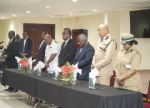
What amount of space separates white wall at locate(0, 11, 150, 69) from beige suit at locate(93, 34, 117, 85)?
6.92 meters

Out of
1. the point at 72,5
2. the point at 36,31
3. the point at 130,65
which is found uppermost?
the point at 72,5

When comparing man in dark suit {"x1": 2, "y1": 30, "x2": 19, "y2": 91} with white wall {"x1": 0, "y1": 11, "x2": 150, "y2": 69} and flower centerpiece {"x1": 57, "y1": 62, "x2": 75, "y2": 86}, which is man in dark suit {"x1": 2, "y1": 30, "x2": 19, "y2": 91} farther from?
white wall {"x1": 0, "y1": 11, "x2": 150, "y2": 69}

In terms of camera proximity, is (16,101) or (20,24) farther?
(20,24)

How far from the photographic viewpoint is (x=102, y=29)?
4199 mm

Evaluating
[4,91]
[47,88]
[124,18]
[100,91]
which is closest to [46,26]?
[124,18]

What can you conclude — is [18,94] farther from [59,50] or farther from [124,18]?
[124,18]

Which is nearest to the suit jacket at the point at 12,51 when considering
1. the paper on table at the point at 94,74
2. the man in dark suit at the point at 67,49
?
the man in dark suit at the point at 67,49

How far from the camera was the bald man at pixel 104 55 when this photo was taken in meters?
4.11

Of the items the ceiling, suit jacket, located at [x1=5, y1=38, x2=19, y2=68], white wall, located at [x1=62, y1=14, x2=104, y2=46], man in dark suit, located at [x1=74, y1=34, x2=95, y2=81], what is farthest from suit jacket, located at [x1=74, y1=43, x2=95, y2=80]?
white wall, located at [x1=62, y1=14, x2=104, y2=46]

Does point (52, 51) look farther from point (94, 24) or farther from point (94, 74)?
point (94, 24)

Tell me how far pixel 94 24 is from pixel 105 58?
333 inches

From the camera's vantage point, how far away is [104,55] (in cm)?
425

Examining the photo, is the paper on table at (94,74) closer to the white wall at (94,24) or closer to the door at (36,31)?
the white wall at (94,24)

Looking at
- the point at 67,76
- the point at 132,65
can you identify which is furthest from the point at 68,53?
the point at 132,65
